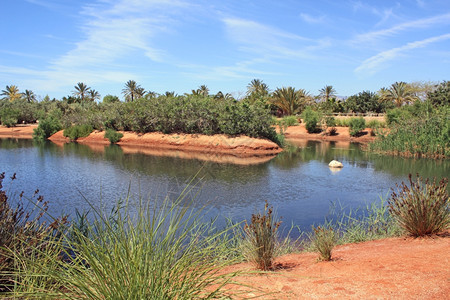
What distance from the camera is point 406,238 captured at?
781 cm

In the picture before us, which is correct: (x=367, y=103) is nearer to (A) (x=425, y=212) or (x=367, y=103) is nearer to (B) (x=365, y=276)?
(A) (x=425, y=212)

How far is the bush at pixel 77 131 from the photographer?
1961 inches

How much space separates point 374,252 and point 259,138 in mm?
31303

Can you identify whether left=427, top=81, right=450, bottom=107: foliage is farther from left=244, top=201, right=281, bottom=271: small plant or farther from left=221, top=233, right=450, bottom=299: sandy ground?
left=244, top=201, right=281, bottom=271: small plant

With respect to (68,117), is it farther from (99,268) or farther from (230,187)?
(99,268)

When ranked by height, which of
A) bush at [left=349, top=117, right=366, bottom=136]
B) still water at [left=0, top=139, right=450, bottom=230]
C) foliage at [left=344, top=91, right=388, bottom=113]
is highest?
foliage at [left=344, top=91, right=388, bottom=113]

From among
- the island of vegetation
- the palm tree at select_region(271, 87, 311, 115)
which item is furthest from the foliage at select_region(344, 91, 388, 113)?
the palm tree at select_region(271, 87, 311, 115)

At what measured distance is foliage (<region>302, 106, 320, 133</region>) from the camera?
53522 mm

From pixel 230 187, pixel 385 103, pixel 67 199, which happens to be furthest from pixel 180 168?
pixel 385 103

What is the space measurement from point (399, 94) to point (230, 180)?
54.0 metres

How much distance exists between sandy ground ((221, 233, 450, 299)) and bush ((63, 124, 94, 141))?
4743cm

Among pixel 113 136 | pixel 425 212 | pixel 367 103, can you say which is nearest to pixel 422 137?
pixel 425 212

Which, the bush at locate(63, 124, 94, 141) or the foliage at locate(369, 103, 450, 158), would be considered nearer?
the foliage at locate(369, 103, 450, 158)

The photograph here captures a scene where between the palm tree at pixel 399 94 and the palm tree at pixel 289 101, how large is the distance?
1456 cm
